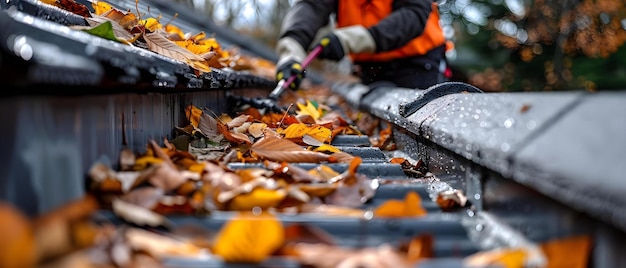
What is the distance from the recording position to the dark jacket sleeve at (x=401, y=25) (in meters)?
4.48

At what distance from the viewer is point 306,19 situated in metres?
4.85

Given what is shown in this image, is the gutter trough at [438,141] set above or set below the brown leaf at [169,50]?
below

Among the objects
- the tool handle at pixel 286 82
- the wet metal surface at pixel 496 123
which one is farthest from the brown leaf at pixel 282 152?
the tool handle at pixel 286 82

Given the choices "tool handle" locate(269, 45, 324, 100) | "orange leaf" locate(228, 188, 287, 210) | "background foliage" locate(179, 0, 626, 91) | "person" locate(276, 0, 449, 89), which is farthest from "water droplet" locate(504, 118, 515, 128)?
"background foliage" locate(179, 0, 626, 91)

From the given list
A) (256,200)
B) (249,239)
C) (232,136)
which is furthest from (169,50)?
(249,239)

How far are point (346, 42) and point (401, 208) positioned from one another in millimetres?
3036

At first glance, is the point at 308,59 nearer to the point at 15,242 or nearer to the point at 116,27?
the point at 116,27

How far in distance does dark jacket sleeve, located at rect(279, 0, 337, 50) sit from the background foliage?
1038cm

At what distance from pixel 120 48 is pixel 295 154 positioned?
0.74m

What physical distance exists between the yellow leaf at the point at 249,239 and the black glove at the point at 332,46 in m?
3.25

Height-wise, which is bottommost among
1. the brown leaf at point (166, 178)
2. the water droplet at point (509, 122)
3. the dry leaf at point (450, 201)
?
the dry leaf at point (450, 201)

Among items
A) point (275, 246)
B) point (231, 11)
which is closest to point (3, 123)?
point (275, 246)

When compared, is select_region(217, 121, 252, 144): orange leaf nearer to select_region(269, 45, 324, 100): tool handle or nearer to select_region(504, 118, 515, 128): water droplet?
select_region(504, 118, 515, 128): water droplet

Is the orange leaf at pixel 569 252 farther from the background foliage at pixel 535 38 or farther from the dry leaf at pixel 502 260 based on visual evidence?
the background foliage at pixel 535 38
